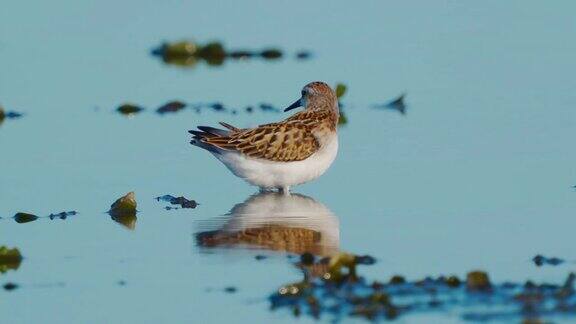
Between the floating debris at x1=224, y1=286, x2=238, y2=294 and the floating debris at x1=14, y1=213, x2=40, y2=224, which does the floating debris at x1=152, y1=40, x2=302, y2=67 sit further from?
the floating debris at x1=224, y1=286, x2=238, y2=294

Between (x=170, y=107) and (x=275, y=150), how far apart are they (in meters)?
3.81

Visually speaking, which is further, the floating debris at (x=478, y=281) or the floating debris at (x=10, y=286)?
the floating debris at (x=10, y=286)

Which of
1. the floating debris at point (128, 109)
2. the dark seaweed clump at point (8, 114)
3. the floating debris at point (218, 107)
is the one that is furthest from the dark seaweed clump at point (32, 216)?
the floating debris at point (218, 107)

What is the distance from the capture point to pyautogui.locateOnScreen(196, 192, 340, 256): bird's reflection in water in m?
12.7

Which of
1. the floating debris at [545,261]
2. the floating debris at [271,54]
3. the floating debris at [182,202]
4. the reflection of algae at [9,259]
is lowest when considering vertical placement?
the floating debris at [545,261]

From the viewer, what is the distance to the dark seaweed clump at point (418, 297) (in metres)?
10.2

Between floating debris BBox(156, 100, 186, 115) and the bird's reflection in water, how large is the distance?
4.33 m

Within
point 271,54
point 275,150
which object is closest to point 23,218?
point 275,150

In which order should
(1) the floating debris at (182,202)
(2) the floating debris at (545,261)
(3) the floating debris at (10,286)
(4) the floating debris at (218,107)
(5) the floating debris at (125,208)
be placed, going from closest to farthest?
(3) the floating debris at (10,286) < (2) the floating debris at (545,261) < (5) the floating debris at (125,208) < (1) the floating debris at (182,202) < (4) the floating debris at (218,107)

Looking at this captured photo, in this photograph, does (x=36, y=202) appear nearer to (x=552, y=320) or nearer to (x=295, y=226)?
(x=295, y=226)

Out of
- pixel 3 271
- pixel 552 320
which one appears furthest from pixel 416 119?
pixel 552 320

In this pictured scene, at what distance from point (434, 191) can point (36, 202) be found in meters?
3.29

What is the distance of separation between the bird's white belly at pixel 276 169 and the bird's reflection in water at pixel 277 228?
40 centimetres

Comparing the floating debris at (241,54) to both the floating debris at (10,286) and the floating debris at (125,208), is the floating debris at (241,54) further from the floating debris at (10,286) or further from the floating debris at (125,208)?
the floating debris at (10,286)
